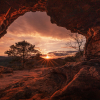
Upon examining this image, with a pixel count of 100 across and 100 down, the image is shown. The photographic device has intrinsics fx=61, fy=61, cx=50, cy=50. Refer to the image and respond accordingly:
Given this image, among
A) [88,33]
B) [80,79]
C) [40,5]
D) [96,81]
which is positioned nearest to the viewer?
[96,81]

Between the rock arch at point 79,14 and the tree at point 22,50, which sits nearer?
the rock arch at point 79,14

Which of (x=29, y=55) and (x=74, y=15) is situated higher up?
(x=74, y=15)

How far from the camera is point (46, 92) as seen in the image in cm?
333

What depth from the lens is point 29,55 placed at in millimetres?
18953

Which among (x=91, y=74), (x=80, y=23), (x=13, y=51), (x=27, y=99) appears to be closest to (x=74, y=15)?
(x=80, y=23)

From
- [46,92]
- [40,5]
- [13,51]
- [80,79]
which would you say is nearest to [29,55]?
[13,51]

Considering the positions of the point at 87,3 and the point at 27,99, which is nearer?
the point at 27,99

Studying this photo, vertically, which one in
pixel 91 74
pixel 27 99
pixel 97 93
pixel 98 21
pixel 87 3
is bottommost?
pixel 27 99

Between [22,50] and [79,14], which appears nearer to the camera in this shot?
[79,14]

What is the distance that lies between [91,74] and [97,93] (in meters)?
0.76

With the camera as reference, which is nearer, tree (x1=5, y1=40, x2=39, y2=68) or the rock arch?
the rock arch

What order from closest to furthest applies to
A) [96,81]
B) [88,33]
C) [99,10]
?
[96,81] → [99,10] → [88,33]

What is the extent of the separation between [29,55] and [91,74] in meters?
18.1

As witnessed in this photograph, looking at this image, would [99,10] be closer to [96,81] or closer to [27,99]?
[96,81]
